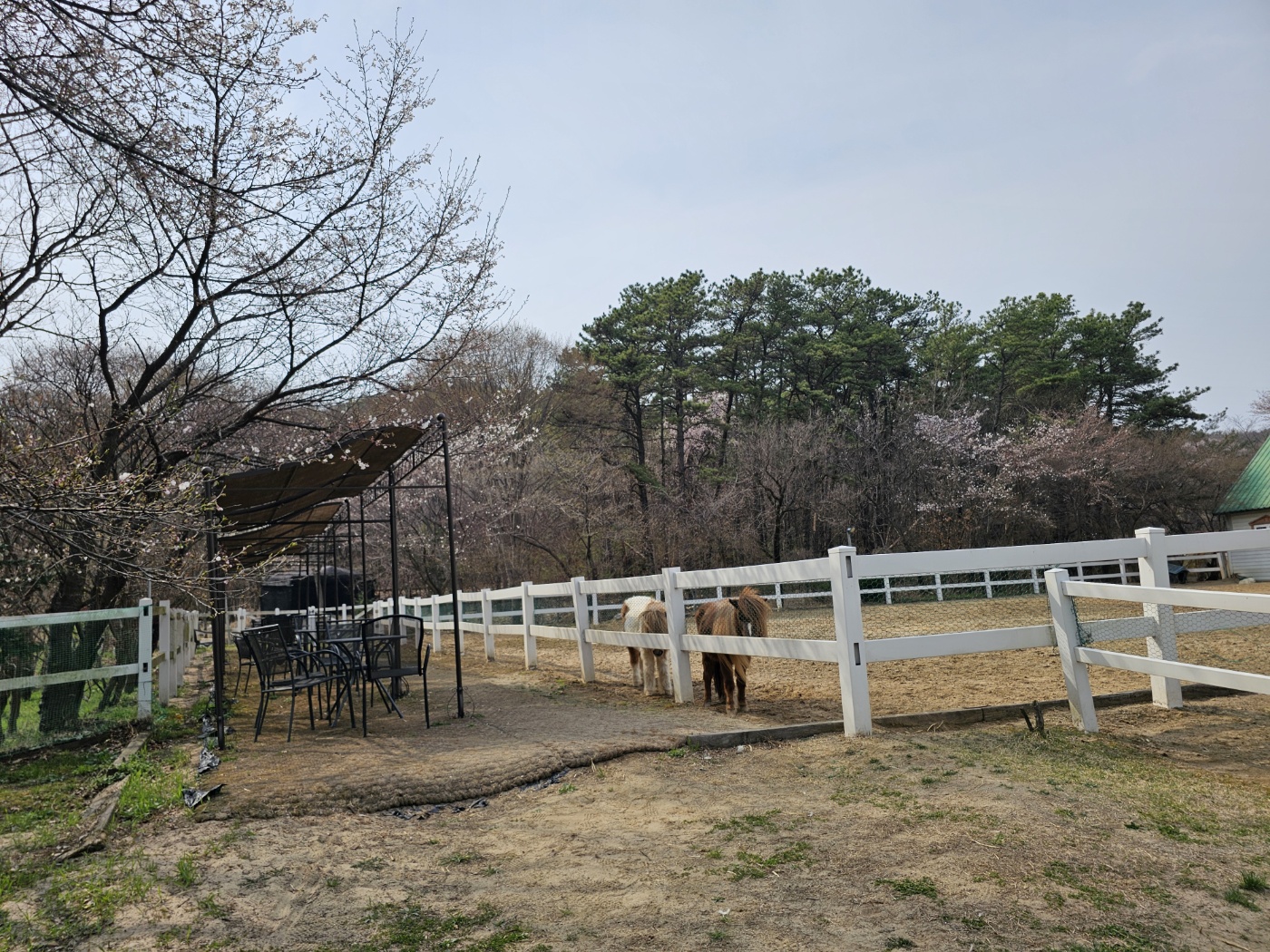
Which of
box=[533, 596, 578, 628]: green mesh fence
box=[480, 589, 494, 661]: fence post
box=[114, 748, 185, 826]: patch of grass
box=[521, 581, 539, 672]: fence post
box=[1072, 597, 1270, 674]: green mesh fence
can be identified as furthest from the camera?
box=[533, 596, 578, 628]: green mesh fence

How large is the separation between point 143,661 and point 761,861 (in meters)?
6.70

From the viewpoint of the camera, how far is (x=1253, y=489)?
26938mm

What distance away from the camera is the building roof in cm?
2631

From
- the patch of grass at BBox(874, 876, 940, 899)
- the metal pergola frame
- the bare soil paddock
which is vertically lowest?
the bare soil paddock

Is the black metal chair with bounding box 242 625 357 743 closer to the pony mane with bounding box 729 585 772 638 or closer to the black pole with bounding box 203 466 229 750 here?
the black pole with bounding box 203 466 229 750

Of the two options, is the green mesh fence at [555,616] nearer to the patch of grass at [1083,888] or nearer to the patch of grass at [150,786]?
the patch of grass at [150,786]

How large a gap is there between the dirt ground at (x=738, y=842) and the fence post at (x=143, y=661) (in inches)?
91.3

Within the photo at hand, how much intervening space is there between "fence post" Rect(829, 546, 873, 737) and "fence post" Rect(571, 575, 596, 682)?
13.6 feet

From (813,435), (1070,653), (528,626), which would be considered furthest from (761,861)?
(813,435)

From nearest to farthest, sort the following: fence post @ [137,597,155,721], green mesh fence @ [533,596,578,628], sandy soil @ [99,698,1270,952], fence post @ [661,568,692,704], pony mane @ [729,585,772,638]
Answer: sandy soil @ [99,698,1270,952] < pony mane @ [729,585,772,638] < fence post @ [661,568,692,704] < fence post @ [137,597,155,721] < green mesh fence @ [533,596,578,628]

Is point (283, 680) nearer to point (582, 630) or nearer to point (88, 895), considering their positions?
point (582, 630)

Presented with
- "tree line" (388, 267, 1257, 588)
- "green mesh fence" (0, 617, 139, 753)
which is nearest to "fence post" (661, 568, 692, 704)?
"green mesh fence" (0, 617, 139, 753)

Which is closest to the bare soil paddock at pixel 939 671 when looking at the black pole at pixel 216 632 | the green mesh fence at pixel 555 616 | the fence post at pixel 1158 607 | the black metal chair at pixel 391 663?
the fence post at pixel 1158 607

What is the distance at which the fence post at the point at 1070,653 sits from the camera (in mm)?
5102
